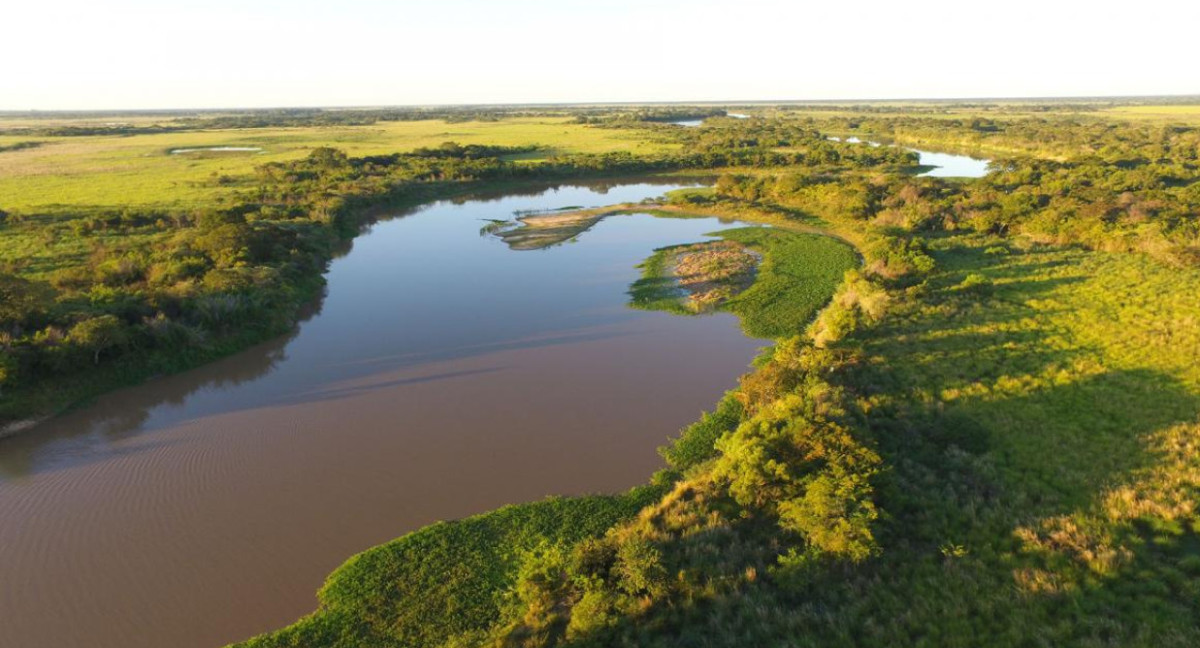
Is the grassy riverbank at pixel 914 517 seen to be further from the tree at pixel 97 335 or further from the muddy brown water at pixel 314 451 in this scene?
the tree at pixel 97 335

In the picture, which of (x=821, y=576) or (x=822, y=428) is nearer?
(x=821, y=576)

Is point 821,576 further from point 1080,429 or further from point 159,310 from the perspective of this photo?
point 159,310

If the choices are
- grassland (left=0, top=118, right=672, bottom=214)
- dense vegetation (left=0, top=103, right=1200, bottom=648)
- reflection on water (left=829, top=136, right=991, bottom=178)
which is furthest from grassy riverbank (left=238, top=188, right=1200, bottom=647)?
reflection on water (left=829, top=136, right=991, bottom=178)

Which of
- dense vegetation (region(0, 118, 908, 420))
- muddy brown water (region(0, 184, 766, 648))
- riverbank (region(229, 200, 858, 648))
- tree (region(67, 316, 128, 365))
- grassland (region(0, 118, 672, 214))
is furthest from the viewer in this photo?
grassland (region(0, 118, 672, 214))

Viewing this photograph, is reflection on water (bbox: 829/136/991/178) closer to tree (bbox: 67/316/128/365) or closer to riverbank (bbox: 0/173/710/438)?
riverbank (bbox: 0/173/710/438)

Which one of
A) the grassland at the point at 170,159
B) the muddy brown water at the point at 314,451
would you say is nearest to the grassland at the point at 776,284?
the muddy brown water at the point at 314,451

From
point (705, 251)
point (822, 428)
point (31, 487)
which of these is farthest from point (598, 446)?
point (705, 251)
